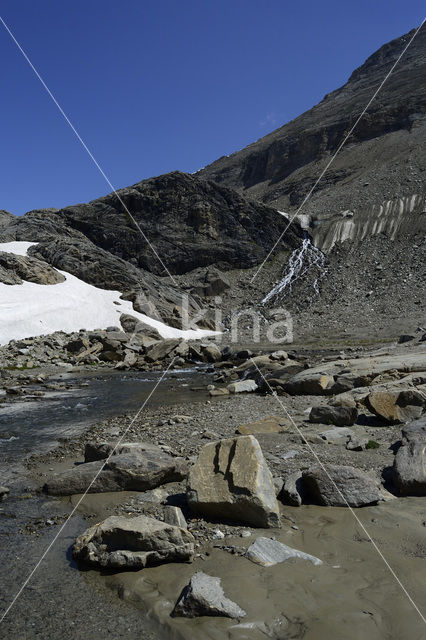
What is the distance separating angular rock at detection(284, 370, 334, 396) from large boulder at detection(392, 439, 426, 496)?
8.40 meters

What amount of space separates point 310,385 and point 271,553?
1093 centimetres

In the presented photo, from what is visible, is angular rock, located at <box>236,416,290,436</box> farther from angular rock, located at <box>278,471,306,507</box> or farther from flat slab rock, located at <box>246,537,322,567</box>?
flat slab rock, located at <box>246,537,322,567</box>

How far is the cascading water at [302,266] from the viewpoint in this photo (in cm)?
6412

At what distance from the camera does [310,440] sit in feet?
29.5

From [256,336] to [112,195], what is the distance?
43.0 metres

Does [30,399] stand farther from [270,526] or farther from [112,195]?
[112,195]

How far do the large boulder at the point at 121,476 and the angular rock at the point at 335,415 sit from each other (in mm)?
4508

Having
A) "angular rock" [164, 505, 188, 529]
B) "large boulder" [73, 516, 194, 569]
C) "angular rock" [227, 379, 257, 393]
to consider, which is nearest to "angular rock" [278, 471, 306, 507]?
"angular rock" [164, 505, 188, 529]

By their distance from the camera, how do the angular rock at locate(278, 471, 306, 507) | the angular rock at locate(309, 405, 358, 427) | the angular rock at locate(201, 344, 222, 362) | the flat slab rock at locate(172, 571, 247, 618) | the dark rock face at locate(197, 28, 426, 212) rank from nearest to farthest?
the flat slab rock at locate(172, 571, 247, 618) < the angular rock at locate(278, 471, 306, 507) < the angular rock at locate(309, 405, 358, 427) < the angular rock at locate(201, 344, 222, 362) < the dark rock face at locate(197, 28, 426, 212)

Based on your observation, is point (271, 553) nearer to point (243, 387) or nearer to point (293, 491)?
point (293, 491)

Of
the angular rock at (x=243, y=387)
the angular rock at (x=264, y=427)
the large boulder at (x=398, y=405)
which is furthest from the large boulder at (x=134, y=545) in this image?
the angular rock at (x=243, y=387)

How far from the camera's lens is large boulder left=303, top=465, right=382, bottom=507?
5969 mm

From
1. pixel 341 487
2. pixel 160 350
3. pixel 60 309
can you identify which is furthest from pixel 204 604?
pixel 60 309

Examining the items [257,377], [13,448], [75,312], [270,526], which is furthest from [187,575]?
[75,312]
